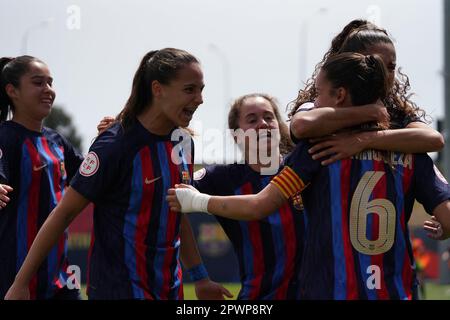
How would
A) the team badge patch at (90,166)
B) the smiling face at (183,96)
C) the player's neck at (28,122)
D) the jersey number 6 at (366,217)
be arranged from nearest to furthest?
1. the jersey number 6 at (366,217)
2. the team badge patch at (90,166)
3. the smiling face at (183,96)
4. the player's neck at (28,122)

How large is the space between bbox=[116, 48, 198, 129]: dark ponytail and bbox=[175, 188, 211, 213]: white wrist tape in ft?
2.34

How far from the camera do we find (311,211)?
410cm

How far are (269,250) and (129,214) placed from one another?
106 cm

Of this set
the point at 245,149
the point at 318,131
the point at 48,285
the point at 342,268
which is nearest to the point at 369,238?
the point at 342,268

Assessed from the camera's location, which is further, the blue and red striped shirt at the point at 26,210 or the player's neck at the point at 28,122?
the player's neck at the point at 28,122

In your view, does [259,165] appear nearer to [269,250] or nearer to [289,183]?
[269,250]

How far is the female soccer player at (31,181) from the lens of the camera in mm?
5898

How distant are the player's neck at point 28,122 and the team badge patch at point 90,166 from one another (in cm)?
142

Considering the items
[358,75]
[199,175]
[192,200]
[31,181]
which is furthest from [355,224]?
[31,181]

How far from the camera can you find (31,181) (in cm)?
595

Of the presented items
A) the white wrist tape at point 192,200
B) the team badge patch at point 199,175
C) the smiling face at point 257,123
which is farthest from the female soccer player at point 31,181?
the white wrist tape at point 192,200

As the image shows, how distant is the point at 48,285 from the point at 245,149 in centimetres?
153

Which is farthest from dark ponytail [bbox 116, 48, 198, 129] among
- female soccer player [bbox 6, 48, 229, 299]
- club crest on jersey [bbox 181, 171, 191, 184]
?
club crest on jersey [bbox 181, 171, 191, 184]

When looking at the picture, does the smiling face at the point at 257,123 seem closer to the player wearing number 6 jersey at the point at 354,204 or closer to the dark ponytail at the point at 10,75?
the dark ponytail at the point at 10,75
